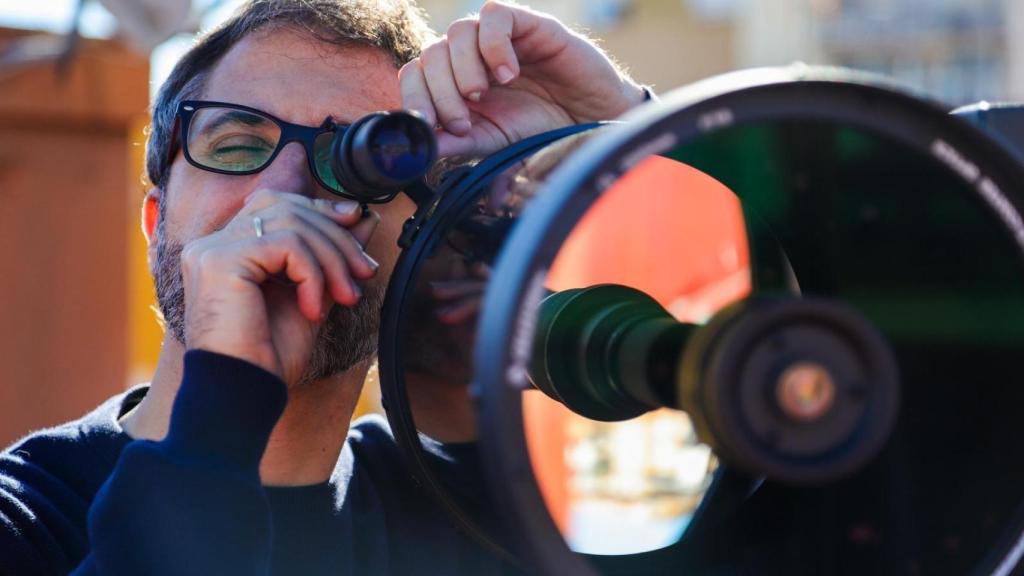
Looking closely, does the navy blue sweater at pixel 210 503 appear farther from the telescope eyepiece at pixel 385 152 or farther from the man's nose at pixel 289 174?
the man's nose at pixel 289 174

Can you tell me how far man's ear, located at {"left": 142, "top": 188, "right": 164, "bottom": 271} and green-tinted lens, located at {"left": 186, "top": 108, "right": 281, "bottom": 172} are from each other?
17 centimetres

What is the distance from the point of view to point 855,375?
2.32 feet

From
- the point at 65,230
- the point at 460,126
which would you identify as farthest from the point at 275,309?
the point at 65,230

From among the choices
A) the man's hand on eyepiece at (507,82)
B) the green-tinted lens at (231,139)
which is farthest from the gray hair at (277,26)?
the man's hand on eyepiece at (507,82)

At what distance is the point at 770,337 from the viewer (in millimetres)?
694

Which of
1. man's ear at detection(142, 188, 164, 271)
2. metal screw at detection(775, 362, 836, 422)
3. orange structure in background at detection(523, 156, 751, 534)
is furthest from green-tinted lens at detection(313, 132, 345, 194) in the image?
orange structure in background at detection(523, 156, 751, 534)

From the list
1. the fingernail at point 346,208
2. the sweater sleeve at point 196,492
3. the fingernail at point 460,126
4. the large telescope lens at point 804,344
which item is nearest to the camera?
the large telescope lens at point 804,344

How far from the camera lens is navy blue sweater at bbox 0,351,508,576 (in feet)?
3.11

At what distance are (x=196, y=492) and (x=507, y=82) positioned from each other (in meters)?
0.62

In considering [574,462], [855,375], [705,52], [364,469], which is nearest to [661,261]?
[574,462]

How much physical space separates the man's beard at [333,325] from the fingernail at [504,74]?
0.30 meters

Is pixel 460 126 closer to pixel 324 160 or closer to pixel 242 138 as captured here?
pixel 324 160

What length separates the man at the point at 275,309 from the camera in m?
0.97

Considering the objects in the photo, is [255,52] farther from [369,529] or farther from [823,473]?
[823,473]
